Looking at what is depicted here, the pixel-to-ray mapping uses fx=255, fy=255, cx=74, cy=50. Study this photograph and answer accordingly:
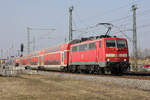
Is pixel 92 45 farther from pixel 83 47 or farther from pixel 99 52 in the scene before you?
pixel 83 47

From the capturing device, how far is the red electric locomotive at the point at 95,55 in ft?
79.6

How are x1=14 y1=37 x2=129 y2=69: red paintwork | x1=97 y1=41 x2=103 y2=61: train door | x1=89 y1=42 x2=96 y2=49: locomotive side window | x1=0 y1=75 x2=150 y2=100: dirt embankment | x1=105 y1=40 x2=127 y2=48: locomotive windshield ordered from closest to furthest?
x1=0 y1=75 x2=150 y2=100: dirt embankment → x1=14 y1=37 x2=129 y2=69: red paintwork → x1=105 y1=40 x2=127 y2=48: locomotive windshield → x1=97 y1=41 x2=103 y2=61: train door → x1=89 y1=42 x2=96 y2=49: locomotive side window

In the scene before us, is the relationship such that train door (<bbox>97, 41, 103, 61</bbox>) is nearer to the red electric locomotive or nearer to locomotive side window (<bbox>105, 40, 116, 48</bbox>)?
the red electric locomotive

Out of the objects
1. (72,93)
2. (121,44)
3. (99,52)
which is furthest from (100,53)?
(72,93)

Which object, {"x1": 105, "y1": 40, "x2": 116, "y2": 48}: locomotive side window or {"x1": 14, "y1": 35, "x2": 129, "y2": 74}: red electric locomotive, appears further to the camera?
{"x1": 105, "y1": 40, "x2": 116, "y2": 48}: locomotive side window

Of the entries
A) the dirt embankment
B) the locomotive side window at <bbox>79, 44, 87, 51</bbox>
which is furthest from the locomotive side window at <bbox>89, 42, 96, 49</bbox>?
the dirt embankment

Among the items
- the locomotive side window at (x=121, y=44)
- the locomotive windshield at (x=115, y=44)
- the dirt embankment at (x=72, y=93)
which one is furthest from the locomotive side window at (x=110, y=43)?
the dirt embankment at (x=72, y=93)

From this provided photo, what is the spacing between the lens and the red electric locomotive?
24266 mm

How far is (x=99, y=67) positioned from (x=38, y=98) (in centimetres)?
1480

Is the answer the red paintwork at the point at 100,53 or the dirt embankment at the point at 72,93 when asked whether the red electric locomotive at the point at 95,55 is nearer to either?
the red paintwork at the point at 100,53

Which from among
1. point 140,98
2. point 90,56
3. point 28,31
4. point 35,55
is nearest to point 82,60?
point 90,56

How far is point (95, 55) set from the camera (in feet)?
84.6

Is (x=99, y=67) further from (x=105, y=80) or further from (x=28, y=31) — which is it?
(x=28, y=31)

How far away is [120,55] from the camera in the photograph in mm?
24484
